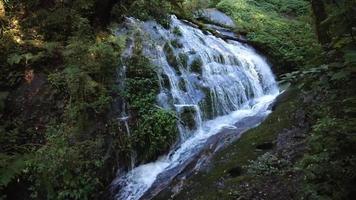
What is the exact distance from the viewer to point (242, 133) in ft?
25.1

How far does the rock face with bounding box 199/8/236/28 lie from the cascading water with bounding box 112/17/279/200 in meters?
2.45

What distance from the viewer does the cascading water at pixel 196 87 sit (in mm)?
7949

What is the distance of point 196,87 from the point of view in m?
10.2

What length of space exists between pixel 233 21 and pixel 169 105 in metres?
8.04

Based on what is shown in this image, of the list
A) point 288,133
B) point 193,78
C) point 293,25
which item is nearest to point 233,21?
point 293,25

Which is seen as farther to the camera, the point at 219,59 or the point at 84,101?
the point at 219,59

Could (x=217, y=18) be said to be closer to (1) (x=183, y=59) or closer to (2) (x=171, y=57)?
(1) (x=183, y=59)

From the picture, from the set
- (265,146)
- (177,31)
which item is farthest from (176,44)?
(265,146)

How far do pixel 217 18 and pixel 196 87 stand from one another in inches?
274

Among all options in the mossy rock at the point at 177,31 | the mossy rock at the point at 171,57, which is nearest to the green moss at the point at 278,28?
the mossy rock at the point at 177,31

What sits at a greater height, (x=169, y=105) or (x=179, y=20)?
(x=179, y=20)

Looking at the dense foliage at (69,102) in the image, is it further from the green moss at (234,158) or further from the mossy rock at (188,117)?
the green moss at (234,158)

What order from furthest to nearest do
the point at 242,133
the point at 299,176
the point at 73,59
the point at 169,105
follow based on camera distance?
the point at 169,105 → the point at 73,59 → the point at 242,133 → the point at 299,176

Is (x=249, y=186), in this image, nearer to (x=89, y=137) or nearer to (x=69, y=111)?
(x=89, y=137)
